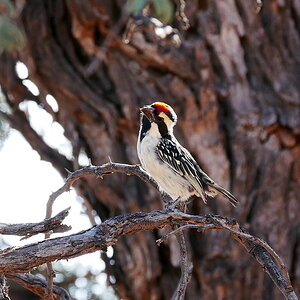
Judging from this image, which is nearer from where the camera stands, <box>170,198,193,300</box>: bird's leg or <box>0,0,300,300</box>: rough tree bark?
<box>170,198,193,300</box>: bird's leg

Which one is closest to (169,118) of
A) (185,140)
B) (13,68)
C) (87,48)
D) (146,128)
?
(146,128)

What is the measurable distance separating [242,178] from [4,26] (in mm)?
3134

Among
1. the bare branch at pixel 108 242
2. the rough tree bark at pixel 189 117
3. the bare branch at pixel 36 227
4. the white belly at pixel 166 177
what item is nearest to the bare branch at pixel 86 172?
the bare branch at pixel 36 227

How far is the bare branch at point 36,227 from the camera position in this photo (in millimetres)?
3367

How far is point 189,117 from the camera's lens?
23.7ft

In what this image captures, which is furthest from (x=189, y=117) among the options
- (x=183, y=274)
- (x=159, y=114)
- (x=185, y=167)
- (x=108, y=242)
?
(x=108, y=242)

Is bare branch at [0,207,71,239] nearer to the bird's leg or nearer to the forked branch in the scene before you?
the forked branch

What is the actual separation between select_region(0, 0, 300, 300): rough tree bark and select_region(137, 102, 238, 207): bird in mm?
1894

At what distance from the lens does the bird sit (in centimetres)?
509

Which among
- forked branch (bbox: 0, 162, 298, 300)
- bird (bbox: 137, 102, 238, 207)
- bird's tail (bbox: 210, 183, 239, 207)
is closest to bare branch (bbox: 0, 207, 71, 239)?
forked branch (bbox: 0, 162, 298, 300)

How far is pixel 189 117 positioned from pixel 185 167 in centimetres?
211

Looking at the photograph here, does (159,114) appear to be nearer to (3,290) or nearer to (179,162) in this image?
(179,162)

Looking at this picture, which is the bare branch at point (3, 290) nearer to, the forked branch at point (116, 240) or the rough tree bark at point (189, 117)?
the forked branch at point (116, 240)

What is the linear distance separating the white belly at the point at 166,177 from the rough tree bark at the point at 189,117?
2.12 meters
